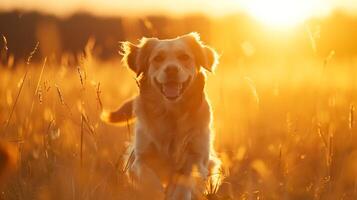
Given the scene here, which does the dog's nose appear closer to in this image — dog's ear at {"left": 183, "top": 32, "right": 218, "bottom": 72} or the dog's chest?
the dog's chest

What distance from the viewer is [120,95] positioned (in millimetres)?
9875

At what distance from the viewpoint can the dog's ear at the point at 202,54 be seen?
521cm

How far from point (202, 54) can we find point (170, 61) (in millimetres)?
588

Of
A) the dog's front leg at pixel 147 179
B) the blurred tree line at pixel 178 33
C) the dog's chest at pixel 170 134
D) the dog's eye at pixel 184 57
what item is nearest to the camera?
the dog's front leg at pixel 147 179

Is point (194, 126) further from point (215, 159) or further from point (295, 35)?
point (295, 35)

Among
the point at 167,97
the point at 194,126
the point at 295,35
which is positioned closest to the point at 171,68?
the point at 167,97

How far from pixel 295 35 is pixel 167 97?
6.96m

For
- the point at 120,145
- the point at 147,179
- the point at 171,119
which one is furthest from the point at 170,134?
the point at 120,145

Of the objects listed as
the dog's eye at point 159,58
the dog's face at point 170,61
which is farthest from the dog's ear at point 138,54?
the dog's eye at point 159,58

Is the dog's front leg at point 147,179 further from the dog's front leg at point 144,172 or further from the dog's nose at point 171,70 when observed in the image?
the dog's nose at point 171,70

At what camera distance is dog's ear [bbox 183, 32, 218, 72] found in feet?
17.1

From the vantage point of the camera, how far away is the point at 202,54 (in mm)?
5273

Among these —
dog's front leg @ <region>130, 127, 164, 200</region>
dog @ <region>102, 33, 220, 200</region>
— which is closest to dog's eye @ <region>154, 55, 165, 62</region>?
dog @ <region>102, 33, 220, 200</region>

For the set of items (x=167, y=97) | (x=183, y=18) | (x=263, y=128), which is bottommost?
(x=263, y=128)
